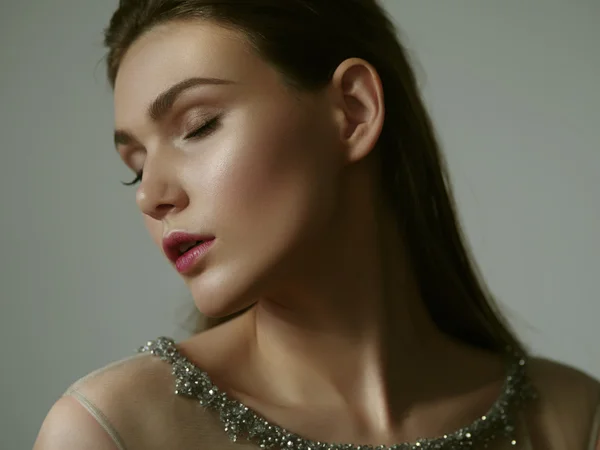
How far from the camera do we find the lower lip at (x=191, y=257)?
954mm

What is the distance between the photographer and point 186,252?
978 mm

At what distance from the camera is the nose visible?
963mm

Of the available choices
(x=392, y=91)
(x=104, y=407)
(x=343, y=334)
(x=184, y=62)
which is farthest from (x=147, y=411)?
(x=392, y=91)

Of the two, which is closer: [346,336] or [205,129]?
[205,129]

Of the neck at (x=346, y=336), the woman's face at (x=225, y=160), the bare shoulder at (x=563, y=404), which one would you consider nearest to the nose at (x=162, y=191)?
the woman's face at (x=225, y=160)

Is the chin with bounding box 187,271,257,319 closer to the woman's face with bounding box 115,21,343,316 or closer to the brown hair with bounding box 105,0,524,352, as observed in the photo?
the woman's face with bounding box 115,21,343,316

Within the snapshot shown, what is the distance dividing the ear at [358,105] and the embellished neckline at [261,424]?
0.32 metres

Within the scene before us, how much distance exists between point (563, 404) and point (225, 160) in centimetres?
61

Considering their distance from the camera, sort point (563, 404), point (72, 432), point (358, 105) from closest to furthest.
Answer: point (72, 432)
point (358, 105)
point (563, 404)

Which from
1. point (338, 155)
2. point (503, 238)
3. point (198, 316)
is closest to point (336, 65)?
point (338, 155)

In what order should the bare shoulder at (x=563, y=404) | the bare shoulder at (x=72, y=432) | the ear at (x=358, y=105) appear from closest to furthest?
the bare shoulder at (x=72, y=432)
the ear at (x=358, y=105)
the bare shoulder at (x=563, y=404)

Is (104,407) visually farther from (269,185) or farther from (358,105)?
(358,105)

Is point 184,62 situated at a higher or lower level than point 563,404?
higher

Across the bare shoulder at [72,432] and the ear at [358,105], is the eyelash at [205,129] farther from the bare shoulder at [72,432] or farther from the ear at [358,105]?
the bare shoulder at [72,432]
